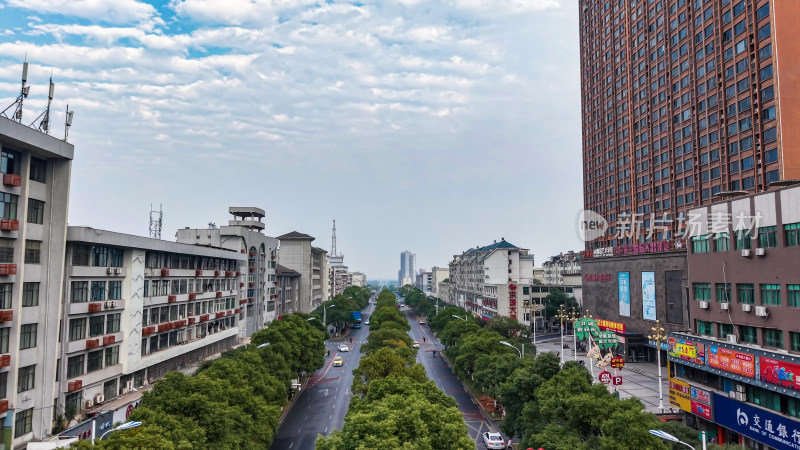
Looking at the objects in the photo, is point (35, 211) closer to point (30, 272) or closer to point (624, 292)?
point (30, 272)

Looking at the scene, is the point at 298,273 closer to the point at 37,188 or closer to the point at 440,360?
the point at 440,360

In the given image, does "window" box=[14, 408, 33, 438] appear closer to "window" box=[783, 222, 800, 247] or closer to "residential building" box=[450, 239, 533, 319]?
"window" box=[783, 222, 800, 247]

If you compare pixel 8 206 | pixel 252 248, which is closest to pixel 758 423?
pixel 8 206

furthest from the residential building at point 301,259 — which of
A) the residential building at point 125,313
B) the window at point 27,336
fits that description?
the window at point 27,336

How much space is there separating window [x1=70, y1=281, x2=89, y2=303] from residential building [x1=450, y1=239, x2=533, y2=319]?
285ft

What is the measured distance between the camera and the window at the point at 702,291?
1881 inches

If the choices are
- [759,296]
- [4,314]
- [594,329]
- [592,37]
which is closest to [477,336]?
[594,329]

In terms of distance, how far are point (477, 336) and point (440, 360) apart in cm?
2912

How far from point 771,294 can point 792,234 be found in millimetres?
5102

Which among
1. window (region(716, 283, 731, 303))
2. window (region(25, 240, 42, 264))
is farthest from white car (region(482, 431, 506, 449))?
window (region(25, 240, 42, 264))

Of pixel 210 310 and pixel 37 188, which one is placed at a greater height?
pixel 37 188

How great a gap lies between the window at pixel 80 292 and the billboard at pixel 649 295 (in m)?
67.8

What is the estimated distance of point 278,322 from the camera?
67.7 metres

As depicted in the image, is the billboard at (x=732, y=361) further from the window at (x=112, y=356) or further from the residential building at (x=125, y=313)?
the window at (x=112, y=356)
